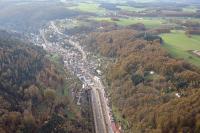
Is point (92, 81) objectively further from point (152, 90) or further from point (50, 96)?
point (152, 90)

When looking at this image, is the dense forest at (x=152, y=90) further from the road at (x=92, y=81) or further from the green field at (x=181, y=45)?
the green field at (x=181, y=45)

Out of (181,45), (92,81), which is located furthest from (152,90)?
(181,45)

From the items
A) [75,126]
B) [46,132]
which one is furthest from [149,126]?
[46,132]

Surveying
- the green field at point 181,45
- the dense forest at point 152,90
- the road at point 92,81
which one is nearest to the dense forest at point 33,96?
the road at point 92,81

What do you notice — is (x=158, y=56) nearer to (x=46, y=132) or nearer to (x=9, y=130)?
(x=46, y=132)

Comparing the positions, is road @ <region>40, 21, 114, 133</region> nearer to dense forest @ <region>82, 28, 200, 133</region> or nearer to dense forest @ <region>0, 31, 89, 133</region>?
dense forest @ <region>82, 28, 200, 133</region>
